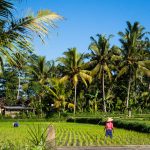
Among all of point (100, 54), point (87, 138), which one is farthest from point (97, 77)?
point (87, 138)

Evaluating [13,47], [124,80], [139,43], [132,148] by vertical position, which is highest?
[139,43]

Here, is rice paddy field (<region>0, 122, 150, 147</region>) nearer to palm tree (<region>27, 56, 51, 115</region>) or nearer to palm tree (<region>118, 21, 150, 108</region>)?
palm tree (<region>118, 21, 150, 108</region>)

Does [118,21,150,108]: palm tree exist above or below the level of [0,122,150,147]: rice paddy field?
above

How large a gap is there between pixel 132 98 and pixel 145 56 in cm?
561

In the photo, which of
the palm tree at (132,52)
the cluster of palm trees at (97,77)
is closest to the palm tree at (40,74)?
the cluster of palm trees at (97,77)

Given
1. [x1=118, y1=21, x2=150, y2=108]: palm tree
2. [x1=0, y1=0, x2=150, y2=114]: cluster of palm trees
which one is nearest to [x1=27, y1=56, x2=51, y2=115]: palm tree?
[x1=0, y1=0, x2=150, y2=114]: cluster of palm trees

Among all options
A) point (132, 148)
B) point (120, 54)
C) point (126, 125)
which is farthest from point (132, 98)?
point (132, 148)

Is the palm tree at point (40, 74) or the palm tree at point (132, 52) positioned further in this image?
the palm tree at point (40, 74)

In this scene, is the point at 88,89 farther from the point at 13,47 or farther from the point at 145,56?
the point at 13,47

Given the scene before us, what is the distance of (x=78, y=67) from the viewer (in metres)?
53.5

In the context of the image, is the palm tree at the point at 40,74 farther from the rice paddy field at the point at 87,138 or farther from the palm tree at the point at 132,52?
the rice paddy field at the point at 87,138

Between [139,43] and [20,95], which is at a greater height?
[139,43]

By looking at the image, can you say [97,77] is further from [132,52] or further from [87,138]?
[87,138]

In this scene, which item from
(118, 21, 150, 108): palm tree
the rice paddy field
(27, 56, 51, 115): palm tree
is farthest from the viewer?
(27, 56, 51, 115): palm tree
